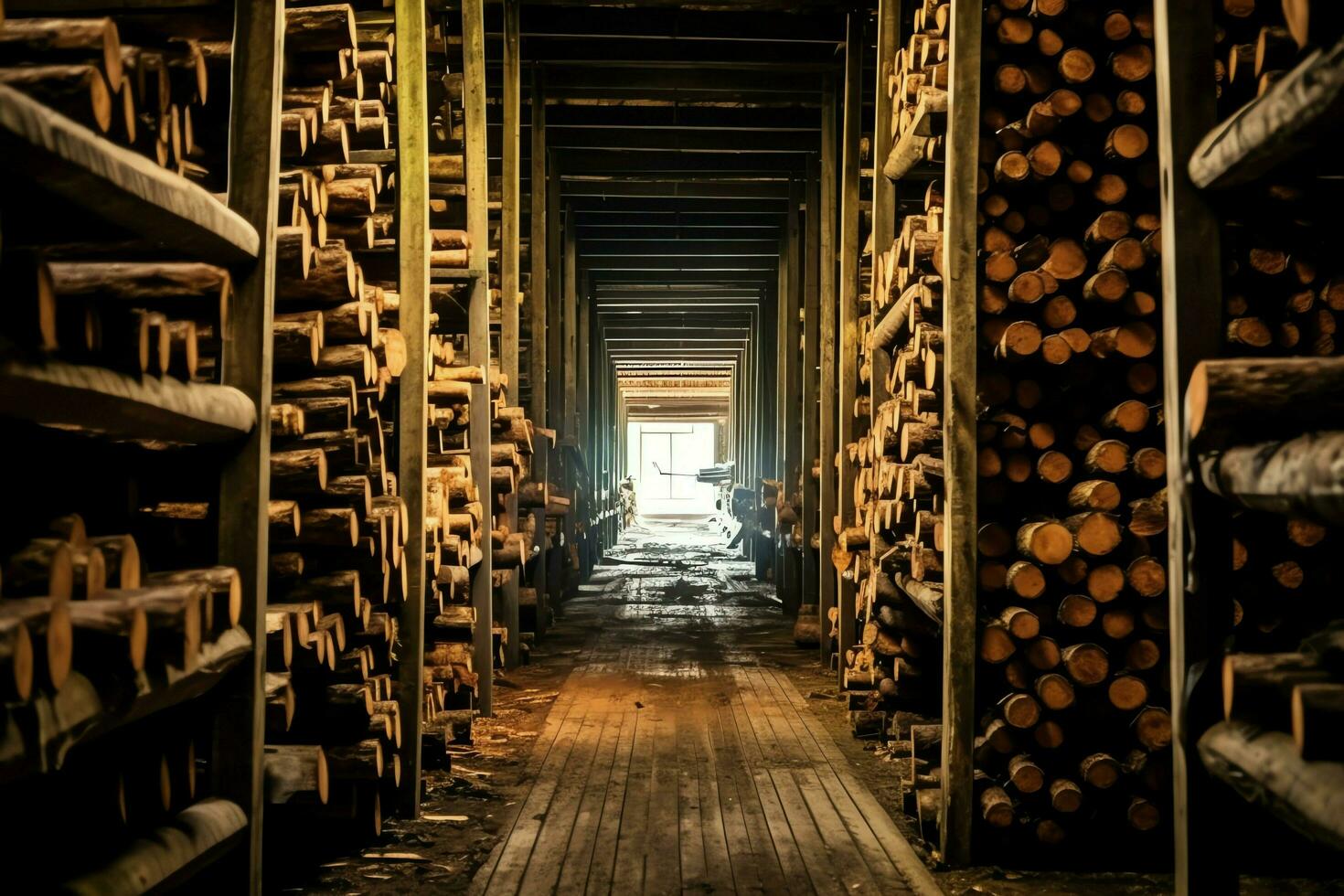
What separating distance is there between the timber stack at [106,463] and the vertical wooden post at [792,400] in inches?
384

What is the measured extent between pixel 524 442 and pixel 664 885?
17.7 ft

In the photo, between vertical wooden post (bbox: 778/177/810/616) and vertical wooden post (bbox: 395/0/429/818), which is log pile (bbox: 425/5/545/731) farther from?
vertical wooden post (bbox: 778/177/810/616)

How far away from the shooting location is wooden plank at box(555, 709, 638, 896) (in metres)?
4.36

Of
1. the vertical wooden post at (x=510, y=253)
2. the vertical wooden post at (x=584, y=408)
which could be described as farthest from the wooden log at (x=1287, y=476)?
the vertical wooden post at (x=584, y=408)

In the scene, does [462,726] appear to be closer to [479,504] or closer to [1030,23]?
[479,504]

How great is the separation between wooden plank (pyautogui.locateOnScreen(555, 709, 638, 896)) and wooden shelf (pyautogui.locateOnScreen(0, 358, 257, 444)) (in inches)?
91.2

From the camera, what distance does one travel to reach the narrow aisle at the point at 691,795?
14.3ft

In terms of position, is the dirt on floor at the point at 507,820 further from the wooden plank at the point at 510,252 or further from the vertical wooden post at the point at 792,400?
the vertical wooden post at the point at 792,400

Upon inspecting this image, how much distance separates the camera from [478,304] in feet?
23.4

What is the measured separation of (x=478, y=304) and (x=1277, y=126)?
5604 millimetres

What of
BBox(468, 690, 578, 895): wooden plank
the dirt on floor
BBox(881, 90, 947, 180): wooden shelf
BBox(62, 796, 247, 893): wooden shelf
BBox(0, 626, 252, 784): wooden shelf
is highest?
BBox(881, 90, 947, 180): wooden shelf

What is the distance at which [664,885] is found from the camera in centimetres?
424

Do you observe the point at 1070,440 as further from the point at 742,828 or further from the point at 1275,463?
the point at 1275,463

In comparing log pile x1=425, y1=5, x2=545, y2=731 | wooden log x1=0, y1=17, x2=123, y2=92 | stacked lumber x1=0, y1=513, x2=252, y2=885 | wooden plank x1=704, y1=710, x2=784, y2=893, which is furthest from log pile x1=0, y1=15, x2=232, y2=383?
wooden plank x1=704, y1=710, x2=784, y2=893
